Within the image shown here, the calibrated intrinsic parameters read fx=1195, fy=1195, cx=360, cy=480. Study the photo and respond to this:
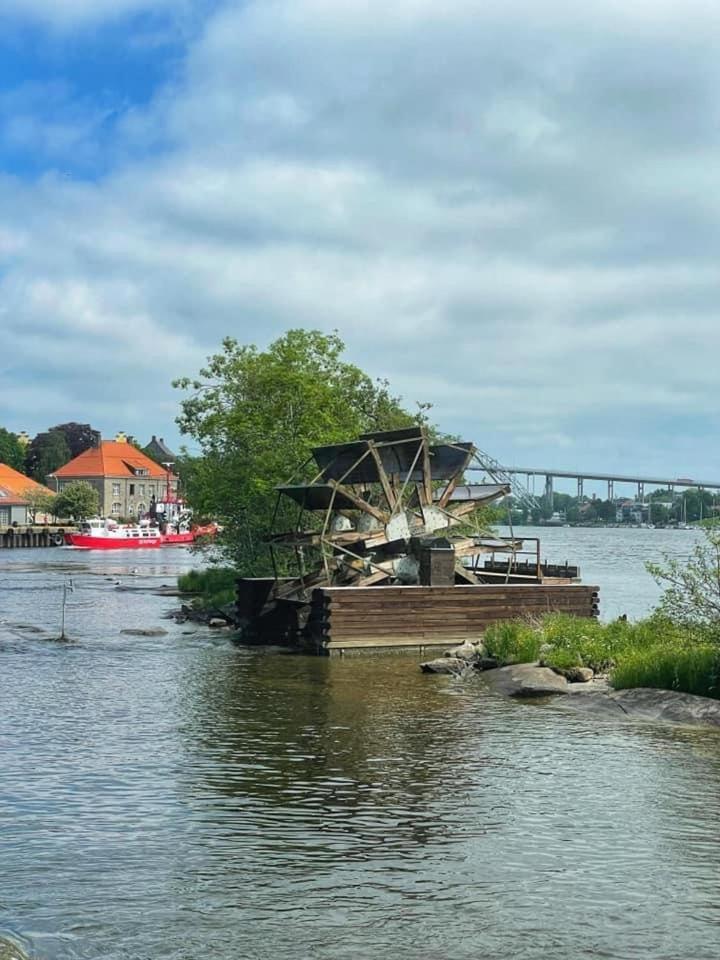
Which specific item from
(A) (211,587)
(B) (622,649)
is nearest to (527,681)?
(B) (622,649)

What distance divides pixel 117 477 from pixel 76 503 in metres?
18.6

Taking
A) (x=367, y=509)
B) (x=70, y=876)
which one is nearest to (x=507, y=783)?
(x=70, y=876)

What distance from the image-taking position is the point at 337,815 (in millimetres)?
14242

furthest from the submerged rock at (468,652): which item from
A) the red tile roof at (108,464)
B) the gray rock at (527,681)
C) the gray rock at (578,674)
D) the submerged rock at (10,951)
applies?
the red tile roof at (108,464)

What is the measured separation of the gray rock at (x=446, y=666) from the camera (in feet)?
87.1

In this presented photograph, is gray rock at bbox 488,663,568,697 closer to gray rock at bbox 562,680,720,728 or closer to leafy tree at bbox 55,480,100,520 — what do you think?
gray rock at bbox 562,680,720,728

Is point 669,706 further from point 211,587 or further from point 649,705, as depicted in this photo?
point 211,587

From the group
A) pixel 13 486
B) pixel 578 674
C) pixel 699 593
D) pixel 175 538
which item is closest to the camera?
pixel 699 593

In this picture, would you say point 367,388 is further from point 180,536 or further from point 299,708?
point 180,536

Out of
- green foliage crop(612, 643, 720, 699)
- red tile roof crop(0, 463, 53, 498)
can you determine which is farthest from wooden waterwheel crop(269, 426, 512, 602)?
red tile roof crop(0, 463, 53, 498)

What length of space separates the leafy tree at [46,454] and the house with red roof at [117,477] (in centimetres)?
A: 252

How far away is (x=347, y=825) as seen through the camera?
13.8 meters

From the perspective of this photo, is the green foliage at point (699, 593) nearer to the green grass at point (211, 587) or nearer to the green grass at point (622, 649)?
the green grass at point (622, 649)

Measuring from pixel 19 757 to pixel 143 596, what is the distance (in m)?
Answer: 38.4
